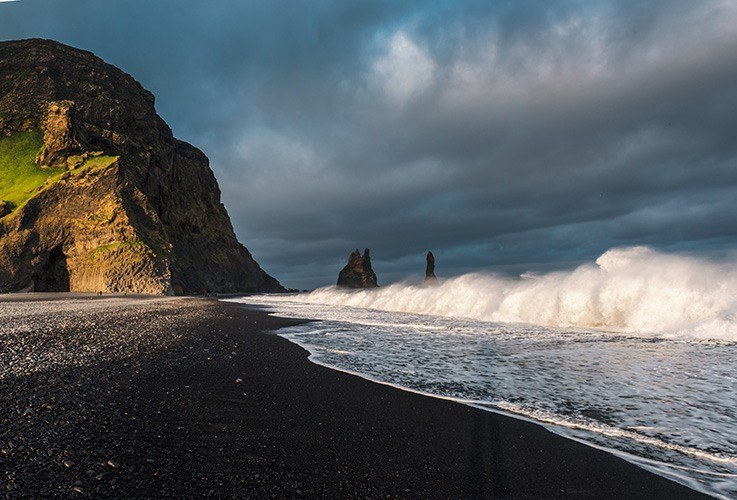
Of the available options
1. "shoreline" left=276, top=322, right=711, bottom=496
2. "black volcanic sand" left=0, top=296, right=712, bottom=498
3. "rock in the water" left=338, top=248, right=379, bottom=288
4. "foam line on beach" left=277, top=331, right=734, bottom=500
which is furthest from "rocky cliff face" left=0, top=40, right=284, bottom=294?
"foam line on beach" left=277, top=331, right=734, bottom=500

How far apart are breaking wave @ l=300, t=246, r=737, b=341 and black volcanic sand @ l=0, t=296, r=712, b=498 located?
13111 mm

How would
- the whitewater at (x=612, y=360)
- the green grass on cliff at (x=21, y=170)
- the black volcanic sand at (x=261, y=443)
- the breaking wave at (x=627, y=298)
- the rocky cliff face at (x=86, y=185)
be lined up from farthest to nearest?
the green grass on cliff at (x=21, y=170)
the rocky cliff face at (x=86, y=185)
the breaking wave at (x=627, y=298)
the whitewater at (x=612, y=360)
the black volcanic sand at (x=261, y=443)

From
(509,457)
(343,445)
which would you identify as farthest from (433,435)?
(343,445)

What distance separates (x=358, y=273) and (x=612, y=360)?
341 ft

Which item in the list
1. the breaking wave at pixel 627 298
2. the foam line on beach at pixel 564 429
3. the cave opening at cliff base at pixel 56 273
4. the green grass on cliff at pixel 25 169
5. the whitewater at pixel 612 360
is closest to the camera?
the foam line on beach at pixel 564 429

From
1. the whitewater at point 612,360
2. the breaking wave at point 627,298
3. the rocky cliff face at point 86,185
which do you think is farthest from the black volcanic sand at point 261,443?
the rocky cliff face at point 86,185

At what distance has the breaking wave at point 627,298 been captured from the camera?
47.0ft

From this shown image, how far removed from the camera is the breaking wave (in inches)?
564

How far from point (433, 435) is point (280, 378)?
3.03 metres

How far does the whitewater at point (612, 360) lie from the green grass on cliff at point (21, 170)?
6435 centimetres

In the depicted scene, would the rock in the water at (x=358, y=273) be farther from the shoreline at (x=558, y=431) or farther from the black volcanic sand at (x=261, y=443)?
the black volcanic sand at (x=261, y=443)

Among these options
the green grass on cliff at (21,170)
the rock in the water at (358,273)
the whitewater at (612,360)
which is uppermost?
the green grass on cliff at (21,170)

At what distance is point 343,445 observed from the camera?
12.1 ft

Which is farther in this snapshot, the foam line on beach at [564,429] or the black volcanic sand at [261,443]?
the foam line on beach at [564,429]
